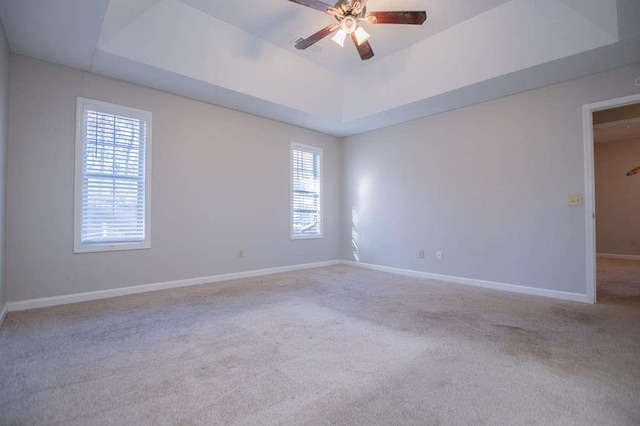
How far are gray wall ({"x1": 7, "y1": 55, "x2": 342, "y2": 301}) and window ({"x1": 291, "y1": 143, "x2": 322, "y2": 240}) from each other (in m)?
0.16

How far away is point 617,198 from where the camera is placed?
746 centimetres

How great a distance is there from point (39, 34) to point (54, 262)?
228 cm

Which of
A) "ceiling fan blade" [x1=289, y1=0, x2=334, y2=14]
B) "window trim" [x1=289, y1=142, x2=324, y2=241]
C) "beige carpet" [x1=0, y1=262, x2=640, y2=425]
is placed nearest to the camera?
"beige carpet" [x1=0, y1=262, x2=640, y2=425]

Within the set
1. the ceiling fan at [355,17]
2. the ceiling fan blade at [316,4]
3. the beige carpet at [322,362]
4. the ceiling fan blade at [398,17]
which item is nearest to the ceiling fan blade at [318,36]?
the ceiling fan at [355,17]

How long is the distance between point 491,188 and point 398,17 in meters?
2.64

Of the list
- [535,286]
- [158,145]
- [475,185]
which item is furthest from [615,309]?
[158,145]

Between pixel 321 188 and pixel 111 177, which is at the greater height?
pixel 321 188

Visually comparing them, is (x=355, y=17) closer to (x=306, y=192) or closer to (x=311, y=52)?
(x=311, y=52)

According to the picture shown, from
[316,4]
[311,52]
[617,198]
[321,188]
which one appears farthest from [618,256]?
[316,4]

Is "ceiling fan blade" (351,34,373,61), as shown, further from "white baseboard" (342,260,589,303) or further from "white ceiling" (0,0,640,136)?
"white baseboard" (342,260,589,303)

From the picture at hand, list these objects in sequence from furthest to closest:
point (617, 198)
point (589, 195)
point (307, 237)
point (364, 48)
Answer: point (617, 198) → point (307, 237) → point (589, 195) → point (364, 48)

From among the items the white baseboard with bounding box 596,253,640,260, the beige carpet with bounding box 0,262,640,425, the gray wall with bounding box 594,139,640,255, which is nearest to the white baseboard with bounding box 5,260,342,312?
the beige carpet with bounding box 0,262,640,425

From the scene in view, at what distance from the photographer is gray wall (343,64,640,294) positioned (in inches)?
143

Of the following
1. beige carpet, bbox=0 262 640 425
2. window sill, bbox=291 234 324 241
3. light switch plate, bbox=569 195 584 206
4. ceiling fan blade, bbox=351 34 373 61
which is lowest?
beige carpet, bbox=0 262 640 425
